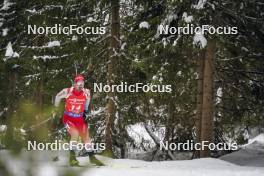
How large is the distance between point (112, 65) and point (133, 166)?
18.5 ft

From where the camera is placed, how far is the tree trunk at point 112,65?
14.3 metres

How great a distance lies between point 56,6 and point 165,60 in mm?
6027

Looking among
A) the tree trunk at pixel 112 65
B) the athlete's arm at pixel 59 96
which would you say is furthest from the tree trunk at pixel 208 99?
the athlete's arm at pixel 59 96

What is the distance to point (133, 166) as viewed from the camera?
30.5 ft

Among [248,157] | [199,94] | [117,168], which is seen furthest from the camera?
[248,157]

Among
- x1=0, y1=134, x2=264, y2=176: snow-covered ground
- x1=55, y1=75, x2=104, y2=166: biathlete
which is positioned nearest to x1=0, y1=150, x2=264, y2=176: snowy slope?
x1=0, y1=134, x2=264, y2=176: snow-covered ground

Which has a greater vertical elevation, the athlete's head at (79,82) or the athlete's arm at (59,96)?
the athlete's head at (79,82)

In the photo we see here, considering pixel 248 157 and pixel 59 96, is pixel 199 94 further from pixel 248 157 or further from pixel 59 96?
pixel 59 96

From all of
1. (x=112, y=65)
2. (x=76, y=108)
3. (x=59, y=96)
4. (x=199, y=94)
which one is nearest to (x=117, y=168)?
(x=76, y=108)

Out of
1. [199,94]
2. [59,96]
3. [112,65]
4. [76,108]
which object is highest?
[112,65]

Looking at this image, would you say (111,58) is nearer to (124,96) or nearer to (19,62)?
(124,96)

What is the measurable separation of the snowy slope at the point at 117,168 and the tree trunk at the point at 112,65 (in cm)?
441

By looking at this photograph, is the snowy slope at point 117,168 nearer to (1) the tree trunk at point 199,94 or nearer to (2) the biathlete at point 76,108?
(2) the biathlete at point 76,108

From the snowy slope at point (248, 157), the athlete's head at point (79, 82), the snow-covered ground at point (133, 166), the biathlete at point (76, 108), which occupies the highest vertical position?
the athlete's head at point (79, 82)
